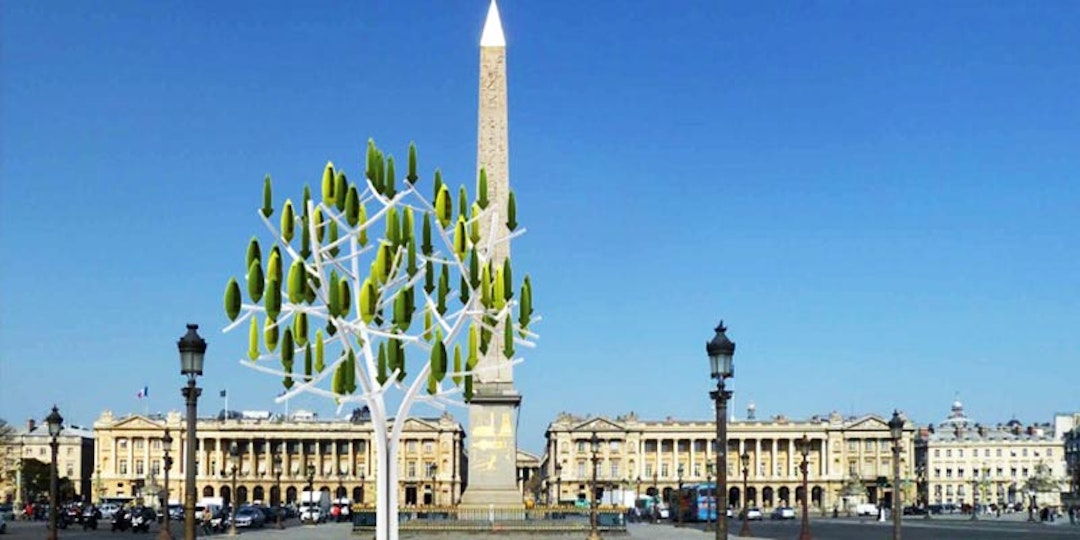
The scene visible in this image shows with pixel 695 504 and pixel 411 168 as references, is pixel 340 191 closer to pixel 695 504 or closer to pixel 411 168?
pixel 411 168

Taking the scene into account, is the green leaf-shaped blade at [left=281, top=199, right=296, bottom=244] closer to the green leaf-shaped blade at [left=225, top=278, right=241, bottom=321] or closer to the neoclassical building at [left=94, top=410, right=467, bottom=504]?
the green leaf-shaped blade at [left=225, top=278, right=241, bottom=321]

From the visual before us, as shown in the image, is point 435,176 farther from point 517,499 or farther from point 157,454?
point 157,454

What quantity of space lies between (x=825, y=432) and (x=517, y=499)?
140 m

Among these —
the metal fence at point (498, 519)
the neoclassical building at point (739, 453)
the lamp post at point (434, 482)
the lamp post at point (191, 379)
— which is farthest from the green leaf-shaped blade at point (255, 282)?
the neoclassical building at point (739, 453)

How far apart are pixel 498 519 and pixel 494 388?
472cm

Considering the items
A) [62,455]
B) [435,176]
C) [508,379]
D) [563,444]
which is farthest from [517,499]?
[62,455]

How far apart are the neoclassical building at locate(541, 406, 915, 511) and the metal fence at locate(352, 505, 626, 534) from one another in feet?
397

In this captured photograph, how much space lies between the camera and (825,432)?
184 m

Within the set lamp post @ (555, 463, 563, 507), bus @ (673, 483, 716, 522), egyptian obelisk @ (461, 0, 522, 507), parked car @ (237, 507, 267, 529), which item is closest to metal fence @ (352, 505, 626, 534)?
egyptian obelisk @ (461, 0, 522, 507)

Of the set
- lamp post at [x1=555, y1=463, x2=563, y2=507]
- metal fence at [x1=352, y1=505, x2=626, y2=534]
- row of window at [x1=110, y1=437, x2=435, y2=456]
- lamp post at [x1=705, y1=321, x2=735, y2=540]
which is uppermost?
lamp post at [x1=705, y1=321, x2=735, y2=540]

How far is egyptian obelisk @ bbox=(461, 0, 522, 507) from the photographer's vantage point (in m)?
48.0

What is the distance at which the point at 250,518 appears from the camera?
280 ft

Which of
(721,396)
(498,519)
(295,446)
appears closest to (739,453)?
(295,446)

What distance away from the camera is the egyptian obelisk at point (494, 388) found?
4797 cm
